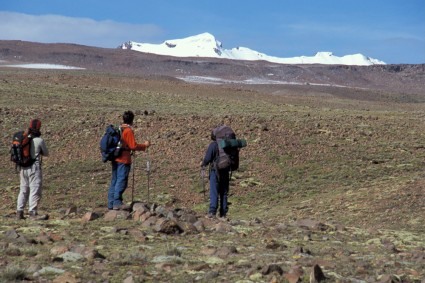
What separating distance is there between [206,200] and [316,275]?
9.78 meters

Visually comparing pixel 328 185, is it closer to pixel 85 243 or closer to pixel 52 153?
pixel 52 153

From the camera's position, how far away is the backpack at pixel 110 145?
1183cm

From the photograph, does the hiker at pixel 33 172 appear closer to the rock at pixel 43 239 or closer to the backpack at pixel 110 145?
the backpack at pixel 110 145

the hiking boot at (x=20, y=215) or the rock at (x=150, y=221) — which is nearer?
the rock at (x=150, y=221)

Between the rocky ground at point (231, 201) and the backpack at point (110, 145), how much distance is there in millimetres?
833

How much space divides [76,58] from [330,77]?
33165 millimetres

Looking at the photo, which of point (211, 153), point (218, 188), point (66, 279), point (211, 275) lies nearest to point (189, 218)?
point (211, 153)

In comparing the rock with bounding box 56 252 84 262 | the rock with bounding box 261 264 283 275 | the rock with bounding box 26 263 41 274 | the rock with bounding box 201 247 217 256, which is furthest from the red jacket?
the rock with bounding box 261 264 283 275

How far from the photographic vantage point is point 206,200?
16797mm

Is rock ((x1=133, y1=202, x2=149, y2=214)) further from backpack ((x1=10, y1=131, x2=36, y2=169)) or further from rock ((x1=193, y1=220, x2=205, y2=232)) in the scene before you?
backpack ((x1=10, y1=131, x2=36, y2=169))

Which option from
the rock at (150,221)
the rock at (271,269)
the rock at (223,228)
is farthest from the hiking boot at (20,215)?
the rock at (271,269)

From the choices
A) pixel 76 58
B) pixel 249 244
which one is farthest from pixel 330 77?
pixel 249 244

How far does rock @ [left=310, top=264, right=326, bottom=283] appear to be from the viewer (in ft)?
23.1

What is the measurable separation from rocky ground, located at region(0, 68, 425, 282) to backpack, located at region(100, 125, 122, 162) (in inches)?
32.8
